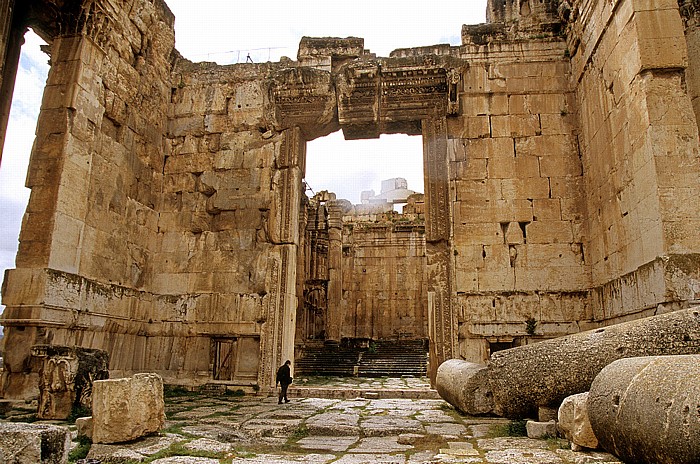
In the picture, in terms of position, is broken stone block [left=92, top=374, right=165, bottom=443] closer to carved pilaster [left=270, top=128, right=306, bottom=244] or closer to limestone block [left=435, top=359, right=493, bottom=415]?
limestone block [left=435, top=359, right=493, bottom=415]

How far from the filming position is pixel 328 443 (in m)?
5.29

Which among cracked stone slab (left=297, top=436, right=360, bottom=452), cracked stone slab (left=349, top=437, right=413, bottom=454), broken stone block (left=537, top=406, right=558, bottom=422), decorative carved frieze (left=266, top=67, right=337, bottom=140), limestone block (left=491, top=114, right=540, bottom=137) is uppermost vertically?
decorative carved frieze (left=266, top=67, right=337, bottom=140)

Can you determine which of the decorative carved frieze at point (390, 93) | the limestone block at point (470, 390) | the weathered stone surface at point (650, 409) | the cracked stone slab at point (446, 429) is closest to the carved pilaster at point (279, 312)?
the decorative carved frieze at point (390, 93)

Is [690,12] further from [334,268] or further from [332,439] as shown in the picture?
[334,268]

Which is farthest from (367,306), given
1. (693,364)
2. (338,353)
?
(693,364)

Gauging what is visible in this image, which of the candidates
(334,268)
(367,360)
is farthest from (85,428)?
(334,268)

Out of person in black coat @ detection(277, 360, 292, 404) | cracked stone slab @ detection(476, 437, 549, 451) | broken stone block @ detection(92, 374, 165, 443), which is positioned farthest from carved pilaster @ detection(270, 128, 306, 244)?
cracked stone slab @ detection(476, 437, 549, 451)

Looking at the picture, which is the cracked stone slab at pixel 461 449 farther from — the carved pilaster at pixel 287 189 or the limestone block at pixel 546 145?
the limestone block at pixel 546 145

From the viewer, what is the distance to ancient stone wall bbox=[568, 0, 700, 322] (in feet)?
22.5

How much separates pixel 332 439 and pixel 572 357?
8.61ft

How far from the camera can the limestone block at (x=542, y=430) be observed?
16.9 feet

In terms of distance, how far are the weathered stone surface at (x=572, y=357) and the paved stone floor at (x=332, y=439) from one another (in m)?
0.43

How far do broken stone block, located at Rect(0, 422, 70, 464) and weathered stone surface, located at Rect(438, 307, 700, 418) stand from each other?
432 cm

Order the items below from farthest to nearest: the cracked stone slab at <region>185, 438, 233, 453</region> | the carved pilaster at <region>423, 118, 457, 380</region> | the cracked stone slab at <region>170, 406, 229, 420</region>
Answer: the carved pilaster at <region>423, 118, 457, 380</region> < the cracked stone slab at <region>170, 406, 229, 420</region> < the cracked stone slab at <region>185, 438, 233, 453</region>
